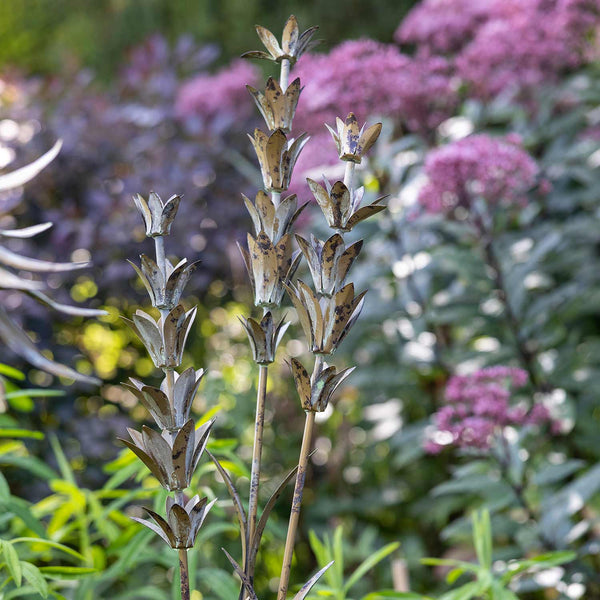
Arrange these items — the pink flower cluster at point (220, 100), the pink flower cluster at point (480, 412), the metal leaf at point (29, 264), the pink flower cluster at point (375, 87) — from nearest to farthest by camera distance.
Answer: the metal leaf at point (29, 264) < the pink flower cluster at point (480, 412) < the pink flower cluster at point (375, 87) < the pink flower cluster at point (220, 100)

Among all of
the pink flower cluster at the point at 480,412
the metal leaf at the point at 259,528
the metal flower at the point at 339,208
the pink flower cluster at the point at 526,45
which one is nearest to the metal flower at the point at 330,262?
the metal flower at the point at 339,208

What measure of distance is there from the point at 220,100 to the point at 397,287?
826 millimetres

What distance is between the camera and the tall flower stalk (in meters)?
0.43

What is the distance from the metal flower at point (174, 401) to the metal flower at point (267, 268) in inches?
2.4

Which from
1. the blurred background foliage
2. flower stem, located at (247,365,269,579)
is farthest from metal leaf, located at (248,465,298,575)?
the blurred background foliage

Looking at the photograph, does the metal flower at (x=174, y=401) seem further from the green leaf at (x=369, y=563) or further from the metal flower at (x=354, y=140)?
the green leaf at (x=369, y=563)

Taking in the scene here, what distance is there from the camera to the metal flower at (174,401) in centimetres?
43

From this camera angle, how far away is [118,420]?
1669 millimetres

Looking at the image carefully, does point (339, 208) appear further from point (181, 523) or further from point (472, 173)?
point (472, 173)

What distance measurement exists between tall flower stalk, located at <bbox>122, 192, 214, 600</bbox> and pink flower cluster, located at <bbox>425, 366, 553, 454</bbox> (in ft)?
2.17

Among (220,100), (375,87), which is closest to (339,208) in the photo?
(375,87)

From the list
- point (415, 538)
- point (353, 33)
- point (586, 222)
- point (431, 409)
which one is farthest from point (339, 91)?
point (353, 33)

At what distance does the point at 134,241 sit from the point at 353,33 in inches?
57.2

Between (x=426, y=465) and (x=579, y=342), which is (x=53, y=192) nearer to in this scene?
(x=426, y=465)
